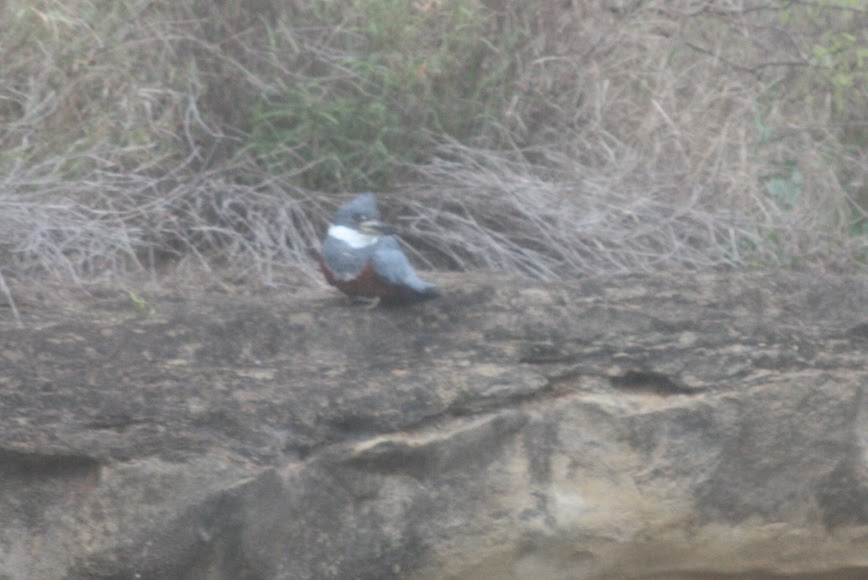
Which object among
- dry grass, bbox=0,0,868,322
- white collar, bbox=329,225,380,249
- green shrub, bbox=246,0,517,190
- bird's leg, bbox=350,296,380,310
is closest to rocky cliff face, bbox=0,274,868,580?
bird's leg, bbox=350,296,380,310

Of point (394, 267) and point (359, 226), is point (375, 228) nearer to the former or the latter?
point (359, 226)

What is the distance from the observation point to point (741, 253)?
157 inches

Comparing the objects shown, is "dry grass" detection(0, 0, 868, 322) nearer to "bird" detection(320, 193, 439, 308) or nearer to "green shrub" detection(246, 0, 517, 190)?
"green shrub" detection(246, 0, 517, 190)

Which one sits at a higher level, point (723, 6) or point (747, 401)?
point (723, 6)

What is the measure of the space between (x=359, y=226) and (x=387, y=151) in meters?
1.05

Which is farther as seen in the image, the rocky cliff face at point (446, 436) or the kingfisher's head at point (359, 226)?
the kingfisher's head at point (359, 226)

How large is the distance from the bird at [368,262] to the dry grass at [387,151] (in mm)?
637

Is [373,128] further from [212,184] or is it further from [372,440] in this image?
[372,440]

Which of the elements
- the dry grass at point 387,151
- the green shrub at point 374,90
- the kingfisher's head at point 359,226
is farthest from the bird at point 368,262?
the green shrub at point 374,90

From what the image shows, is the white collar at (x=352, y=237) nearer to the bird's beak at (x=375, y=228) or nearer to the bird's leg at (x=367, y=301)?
the bird's beak at (x=375, y=228)

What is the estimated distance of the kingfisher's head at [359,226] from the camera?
297 cm

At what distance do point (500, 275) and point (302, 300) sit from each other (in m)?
0.66

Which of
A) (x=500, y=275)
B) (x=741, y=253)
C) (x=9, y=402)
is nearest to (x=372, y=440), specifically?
(x=9, y=402)

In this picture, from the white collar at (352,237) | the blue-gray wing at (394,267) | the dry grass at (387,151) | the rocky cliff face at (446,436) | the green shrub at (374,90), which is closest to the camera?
the rocky cliff face at (446,436)
